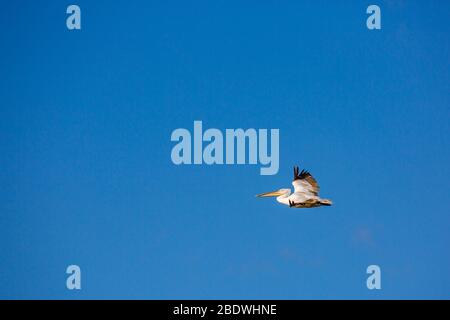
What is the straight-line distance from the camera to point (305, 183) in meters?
22.6

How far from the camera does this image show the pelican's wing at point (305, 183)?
2250cm

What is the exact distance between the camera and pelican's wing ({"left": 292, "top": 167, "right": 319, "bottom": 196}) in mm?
22500

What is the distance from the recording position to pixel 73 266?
76.9 ft
